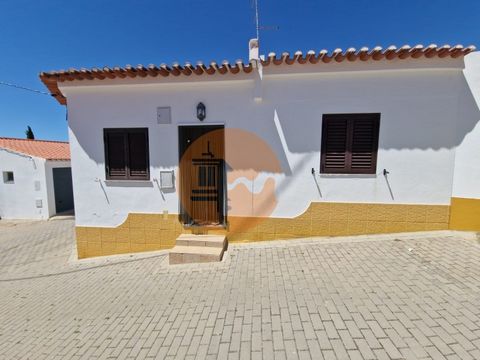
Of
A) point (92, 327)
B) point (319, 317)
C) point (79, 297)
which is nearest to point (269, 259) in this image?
point (319, 317)

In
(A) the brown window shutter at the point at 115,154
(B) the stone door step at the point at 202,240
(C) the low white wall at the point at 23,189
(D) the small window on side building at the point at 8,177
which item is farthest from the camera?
(D) the small window on side building at the point at 8,177

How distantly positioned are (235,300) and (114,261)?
147 inches

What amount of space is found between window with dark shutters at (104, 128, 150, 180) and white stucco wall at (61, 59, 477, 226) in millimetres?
168

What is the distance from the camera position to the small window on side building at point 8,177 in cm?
1253

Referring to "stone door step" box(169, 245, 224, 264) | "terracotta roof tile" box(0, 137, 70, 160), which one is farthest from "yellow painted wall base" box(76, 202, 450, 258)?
"terracotta roof tile" box(0, 137, 70, 160)

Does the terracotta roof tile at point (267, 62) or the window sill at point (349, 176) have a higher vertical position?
the terracotta roof tile at point (267, 62)

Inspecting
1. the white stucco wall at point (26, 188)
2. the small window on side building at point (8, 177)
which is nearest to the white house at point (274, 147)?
the white stucco wall at point (26, 188)

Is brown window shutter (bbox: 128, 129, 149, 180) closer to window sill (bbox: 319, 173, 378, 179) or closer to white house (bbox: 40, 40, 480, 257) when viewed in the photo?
white house (bbox: 40, 40, 480, 257)

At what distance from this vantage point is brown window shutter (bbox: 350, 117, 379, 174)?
4.85 m

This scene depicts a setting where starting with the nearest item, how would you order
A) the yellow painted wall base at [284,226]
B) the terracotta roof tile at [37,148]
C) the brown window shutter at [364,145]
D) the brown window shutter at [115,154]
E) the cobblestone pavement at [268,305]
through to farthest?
the cobblestone pavement at [268,305], the brown window shutter at [364,145], the yellow painted wall base at [284,226], the brown window shutter at [115,154], the terracotta roof tile at [37,148]

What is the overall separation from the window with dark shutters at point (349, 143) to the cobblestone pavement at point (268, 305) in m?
1.64

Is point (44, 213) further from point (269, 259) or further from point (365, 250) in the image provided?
point (365, 250)

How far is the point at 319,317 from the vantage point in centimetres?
282

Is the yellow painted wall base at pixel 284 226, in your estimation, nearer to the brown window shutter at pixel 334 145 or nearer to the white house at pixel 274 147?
the white house at pixel 274 147
